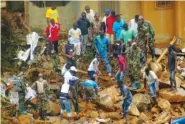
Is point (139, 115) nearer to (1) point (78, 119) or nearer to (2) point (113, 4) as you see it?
(1) point (78, 119)

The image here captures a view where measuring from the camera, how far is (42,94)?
19062 mm

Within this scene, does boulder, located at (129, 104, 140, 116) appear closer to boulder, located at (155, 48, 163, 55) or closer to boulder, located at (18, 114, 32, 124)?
boulder, located at (18, 114, 32, 124)

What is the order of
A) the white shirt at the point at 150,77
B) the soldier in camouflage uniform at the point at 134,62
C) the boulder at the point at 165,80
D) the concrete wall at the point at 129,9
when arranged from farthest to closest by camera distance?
the concrete wall at the point at 129,9, the boulder at the point at 165,80, the soldier in camouflage uniform at the point at 134,62, the white shirt at the point at 150,77

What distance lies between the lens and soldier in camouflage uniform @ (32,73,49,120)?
1900 centimetres

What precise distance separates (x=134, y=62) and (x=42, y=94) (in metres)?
3.07

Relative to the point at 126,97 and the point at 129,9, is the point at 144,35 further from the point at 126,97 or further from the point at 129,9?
the point at 129,9

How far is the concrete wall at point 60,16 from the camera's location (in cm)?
2497

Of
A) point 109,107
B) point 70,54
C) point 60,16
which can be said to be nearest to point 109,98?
point 109,107

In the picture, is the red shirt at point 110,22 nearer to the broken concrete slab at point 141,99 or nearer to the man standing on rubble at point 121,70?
the man standing on rubble at point 121,70

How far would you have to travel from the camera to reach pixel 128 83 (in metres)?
21.2

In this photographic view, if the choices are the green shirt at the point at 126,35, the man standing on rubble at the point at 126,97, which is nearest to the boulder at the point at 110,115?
the man standing on rubble at the point at 126,97

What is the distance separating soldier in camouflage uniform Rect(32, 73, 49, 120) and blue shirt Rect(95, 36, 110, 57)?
2.36 meters

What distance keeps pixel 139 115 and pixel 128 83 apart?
1.56 m

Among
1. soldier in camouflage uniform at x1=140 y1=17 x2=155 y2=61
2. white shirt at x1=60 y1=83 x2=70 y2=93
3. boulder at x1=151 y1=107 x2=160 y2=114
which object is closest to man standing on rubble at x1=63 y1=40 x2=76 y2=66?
white shirt at x1=60 y1=83 x2=70 y2=93
